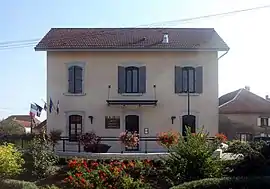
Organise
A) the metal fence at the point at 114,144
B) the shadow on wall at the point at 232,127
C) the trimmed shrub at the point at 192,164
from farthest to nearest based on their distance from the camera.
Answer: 1. the shadow on wall at the point at 232,127
2. the metal fence at the point at 114,144
3. the trimmed shrub at the point at 192,164

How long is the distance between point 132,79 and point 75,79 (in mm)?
3521

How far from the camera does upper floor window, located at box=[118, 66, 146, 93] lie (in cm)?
3191

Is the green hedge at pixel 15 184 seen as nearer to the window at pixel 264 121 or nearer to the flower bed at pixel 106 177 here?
the flower bed at pixel 106 177

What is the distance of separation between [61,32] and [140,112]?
803 centimetres

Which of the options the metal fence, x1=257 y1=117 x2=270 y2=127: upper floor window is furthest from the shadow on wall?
the metal fence

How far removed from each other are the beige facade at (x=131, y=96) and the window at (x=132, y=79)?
40cm

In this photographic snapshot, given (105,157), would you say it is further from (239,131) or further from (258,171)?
(239,131)

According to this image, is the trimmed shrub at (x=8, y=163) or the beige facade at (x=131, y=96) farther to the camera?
the beige facade at (x=131, y=96)

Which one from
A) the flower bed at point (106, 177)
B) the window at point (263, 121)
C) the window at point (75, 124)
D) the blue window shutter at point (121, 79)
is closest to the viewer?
the flower bed at point (106, 177)

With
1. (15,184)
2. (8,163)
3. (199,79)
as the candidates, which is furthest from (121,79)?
(15,184)

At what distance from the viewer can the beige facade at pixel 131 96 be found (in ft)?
104

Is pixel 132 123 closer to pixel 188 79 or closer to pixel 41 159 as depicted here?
pixel 188 79

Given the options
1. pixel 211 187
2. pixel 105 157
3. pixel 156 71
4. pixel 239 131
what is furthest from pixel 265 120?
pixel 211 187

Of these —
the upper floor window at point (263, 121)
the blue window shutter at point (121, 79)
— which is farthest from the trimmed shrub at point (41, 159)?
the upper floor window at point (263, 121)
